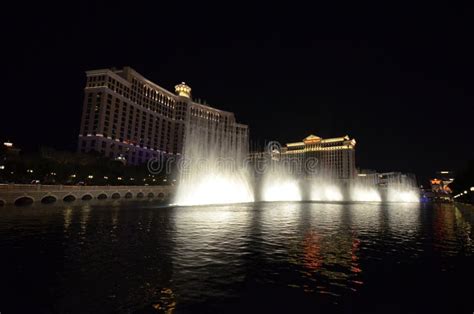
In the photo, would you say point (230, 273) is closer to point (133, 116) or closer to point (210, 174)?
point (210, 174)

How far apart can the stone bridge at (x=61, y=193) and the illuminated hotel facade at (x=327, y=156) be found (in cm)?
9529

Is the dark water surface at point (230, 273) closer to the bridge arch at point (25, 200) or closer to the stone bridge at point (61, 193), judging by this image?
the stone bridge at point (61, 193)

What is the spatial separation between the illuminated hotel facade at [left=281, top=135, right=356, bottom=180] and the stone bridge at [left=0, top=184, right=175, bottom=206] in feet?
313

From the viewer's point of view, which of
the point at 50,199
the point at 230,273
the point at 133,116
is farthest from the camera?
the point at 133,116

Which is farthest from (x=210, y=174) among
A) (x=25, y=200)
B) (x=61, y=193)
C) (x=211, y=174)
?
(x=25, y=200)

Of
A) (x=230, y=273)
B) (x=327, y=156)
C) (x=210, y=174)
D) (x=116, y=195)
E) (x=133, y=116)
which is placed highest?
(x=133, y=116)

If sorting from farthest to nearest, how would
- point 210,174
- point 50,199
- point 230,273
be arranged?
point 210,174
point 50,199
point 230,273

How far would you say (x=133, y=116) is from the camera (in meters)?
130

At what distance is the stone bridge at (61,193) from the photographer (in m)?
39.1

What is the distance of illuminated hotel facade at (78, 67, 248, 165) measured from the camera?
115 m

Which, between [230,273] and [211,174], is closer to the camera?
[230,273]

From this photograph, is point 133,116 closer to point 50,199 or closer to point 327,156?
point 50,199

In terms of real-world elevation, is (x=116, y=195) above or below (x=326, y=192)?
below

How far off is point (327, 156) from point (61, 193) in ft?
452
